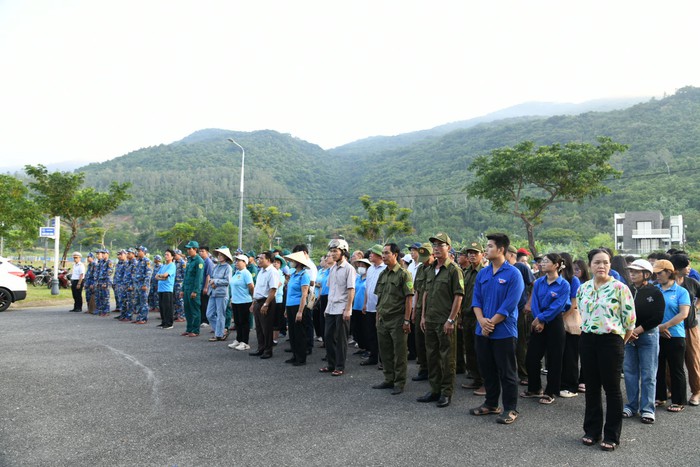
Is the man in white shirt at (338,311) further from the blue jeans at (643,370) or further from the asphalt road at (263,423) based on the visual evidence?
the blue jeans at (643,370)

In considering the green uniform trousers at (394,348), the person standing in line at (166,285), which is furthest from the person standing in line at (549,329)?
the person standing in line at (166,285)

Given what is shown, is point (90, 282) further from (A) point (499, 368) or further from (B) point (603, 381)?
(B) point (603, 381)

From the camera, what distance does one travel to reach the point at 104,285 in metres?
14.0

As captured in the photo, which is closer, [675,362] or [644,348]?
[644,348]

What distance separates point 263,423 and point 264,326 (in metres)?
3.48

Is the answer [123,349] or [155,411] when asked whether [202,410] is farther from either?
[123,349]

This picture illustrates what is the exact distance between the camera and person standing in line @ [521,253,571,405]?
19.2ft

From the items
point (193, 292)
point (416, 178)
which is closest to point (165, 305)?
point (193, 292)

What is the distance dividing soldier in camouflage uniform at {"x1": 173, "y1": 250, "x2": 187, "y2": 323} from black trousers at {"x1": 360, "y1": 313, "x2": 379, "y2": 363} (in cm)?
619

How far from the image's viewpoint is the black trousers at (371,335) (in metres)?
7.92

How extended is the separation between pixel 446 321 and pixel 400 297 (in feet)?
2.76

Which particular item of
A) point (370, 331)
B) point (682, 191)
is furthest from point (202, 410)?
point (682, 191)

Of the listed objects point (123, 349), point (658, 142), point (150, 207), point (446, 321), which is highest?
point (658, 142)

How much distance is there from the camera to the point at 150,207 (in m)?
79.2
